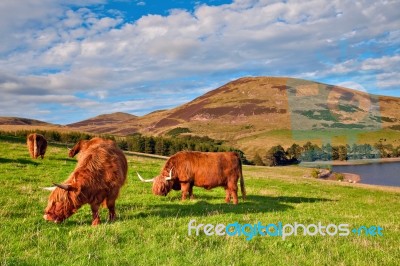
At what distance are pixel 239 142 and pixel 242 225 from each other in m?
179

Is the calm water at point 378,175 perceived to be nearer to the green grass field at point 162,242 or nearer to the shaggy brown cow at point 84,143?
the shaggy brown cow at point 84,143

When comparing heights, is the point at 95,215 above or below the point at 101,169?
below

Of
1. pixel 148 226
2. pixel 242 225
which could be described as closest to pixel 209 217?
pixel 242 225

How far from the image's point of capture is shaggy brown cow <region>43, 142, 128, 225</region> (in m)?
9.21

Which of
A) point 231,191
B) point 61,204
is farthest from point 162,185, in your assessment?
point 61,204

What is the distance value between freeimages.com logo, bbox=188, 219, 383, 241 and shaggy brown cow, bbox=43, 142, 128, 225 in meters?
2.51

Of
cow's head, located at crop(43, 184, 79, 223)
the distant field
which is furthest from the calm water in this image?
cow's head, located at crop(43, 184, 79, 223)

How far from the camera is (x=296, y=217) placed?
12.1 metres

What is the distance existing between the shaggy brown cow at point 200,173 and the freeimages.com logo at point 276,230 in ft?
15.1

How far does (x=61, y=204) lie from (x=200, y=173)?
23.2ft

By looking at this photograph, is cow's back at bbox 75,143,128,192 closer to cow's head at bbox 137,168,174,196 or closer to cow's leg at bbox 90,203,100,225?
cow's leg at bbox 90,203,100,225

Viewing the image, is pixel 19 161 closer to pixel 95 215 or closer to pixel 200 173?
pixel 200 173

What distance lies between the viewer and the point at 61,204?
9203mm

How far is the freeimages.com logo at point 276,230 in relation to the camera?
9.22 meters
